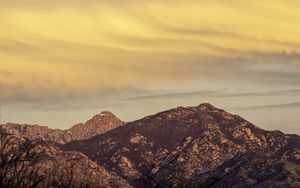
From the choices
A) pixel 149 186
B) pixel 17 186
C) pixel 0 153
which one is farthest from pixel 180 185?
pixel 0 153

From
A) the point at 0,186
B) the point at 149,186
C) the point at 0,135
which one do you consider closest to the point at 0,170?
the point at 0,186

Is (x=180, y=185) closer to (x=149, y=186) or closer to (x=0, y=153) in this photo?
(x=149, y=186)

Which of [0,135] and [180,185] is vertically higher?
[0,135]

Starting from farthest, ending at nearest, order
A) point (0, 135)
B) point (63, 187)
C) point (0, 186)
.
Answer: point (63, 187)
point (0, 135)
point (0, 186)

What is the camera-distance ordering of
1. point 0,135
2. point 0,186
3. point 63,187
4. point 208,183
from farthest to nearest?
point 63,187 < point 208,183 < point 0,135 < point 0,186

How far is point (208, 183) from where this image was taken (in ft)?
108

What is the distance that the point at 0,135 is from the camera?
2986 centimetres

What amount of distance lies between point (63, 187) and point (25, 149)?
37.1ft

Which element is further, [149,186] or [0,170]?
[149,186]

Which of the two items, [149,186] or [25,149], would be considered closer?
[25,149]

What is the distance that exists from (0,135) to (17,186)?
221 centimetres

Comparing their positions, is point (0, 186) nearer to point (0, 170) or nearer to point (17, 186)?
point (0, 170)

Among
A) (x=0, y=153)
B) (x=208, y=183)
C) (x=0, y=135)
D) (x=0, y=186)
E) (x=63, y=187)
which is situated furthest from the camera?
(x=63, y=187)

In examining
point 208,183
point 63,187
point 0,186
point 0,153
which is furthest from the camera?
point 63,187
